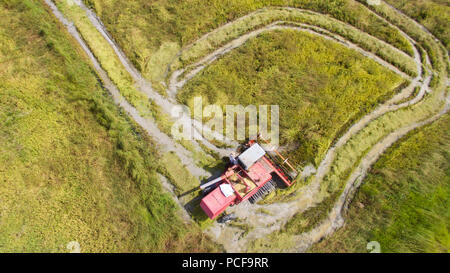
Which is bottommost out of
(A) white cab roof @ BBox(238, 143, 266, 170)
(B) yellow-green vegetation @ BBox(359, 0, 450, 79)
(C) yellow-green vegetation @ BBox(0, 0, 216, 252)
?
(B) yellow-green vegetation @ BBox(359, 0, 450, 79)

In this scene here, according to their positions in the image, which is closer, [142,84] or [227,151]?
[227,151]

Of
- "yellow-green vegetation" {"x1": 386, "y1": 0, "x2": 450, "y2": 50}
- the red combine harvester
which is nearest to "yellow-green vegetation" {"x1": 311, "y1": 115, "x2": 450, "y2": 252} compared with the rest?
the red combine harvester

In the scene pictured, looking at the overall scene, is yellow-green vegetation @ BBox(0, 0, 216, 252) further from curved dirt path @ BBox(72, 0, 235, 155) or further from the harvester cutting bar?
the harvester cutting bar

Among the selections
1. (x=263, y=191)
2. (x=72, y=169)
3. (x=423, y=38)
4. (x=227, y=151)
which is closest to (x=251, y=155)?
(x=227, y=151)

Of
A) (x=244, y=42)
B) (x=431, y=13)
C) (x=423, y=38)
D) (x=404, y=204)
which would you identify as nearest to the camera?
(x=404, y=204)

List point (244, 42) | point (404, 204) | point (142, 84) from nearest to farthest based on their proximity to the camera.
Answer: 1. point (404, 204)
2. point (142, 84)
3. point (244, 42)

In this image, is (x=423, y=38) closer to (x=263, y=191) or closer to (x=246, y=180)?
(x=263, y=191)
